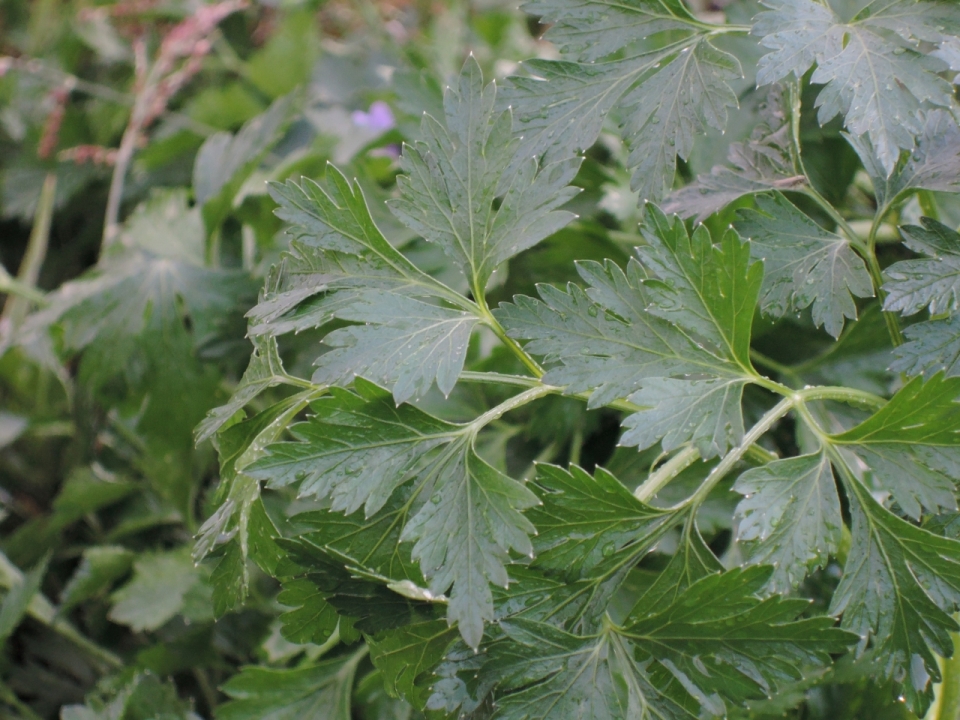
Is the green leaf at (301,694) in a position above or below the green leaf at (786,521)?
below

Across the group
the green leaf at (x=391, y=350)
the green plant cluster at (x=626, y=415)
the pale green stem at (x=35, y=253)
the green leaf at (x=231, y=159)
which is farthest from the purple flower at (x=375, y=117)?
the green leaf at (x=391, y=350)

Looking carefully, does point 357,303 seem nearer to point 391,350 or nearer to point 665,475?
point 391,350

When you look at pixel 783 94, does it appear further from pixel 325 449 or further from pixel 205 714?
pixel 205 714

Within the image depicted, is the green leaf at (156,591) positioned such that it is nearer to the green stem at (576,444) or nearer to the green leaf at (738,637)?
the green stem at (576,444)

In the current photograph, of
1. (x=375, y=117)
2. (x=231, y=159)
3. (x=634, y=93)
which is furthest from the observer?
(x=375, y=117)

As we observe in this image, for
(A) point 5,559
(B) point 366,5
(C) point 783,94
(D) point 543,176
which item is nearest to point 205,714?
(A) point 5,559

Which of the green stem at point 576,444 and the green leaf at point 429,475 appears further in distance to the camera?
the green stem at point 576,444

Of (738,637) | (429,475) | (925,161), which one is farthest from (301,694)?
(925,161)
